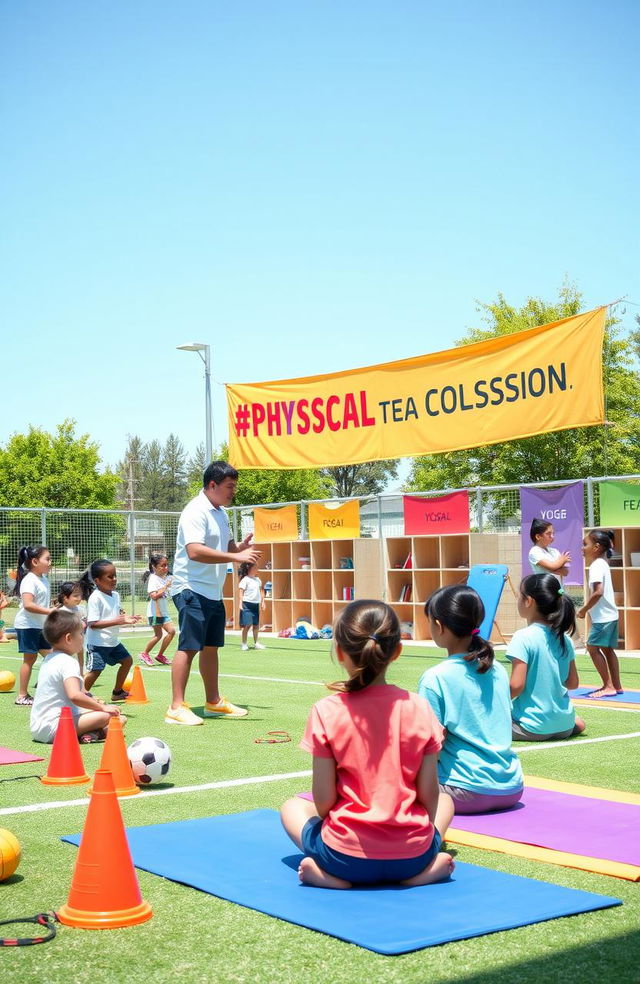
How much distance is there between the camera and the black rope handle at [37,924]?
358 centimetres

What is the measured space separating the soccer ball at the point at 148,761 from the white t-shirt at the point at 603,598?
5.94 m

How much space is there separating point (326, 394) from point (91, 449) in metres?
30.9

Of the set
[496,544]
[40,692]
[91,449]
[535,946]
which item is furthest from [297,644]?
[91,449]

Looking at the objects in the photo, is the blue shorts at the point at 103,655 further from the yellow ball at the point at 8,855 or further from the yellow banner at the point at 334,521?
the yellow banner at the point at 334,521

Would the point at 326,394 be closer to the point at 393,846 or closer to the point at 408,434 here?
the point at 408,434

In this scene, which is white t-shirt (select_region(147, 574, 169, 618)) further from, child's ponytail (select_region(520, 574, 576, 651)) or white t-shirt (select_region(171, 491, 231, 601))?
child's ponytail (select_region(520, 574, 576, 651))

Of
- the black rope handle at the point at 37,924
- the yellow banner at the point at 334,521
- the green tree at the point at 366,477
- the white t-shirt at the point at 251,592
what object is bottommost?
the black rope handle at the point at 37,924

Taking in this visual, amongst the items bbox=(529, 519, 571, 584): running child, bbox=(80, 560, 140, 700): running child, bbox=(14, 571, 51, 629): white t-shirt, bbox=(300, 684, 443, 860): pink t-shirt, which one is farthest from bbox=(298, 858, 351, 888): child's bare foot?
bbox=(529, 519, 571, 584): running child

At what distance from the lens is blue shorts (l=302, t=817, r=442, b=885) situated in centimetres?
413

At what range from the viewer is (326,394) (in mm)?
19562

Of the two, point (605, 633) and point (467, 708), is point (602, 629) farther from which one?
point (467, 708)

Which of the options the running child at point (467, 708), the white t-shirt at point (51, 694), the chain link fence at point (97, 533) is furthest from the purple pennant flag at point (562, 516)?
the running child at point (467, 708)

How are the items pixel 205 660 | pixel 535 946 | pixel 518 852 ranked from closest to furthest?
1. pixel 535 946
2. pixel 518 852
3. pixel 205 660

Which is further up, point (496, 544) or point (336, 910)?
point (496, 544)
